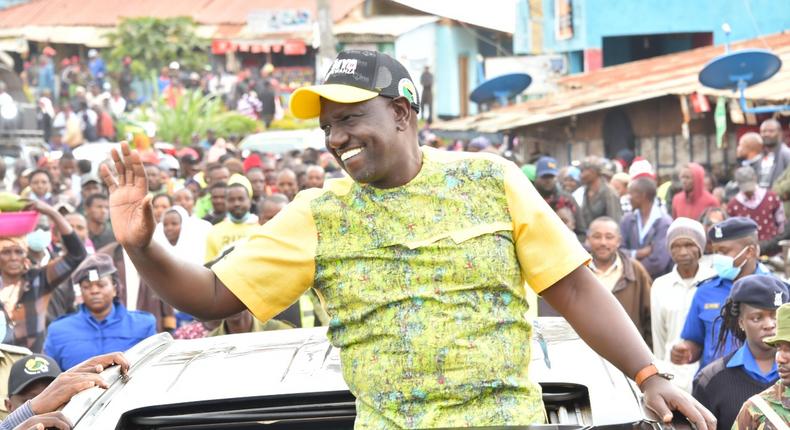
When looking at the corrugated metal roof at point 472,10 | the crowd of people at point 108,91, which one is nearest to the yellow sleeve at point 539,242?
the corrugated metal roof at point 472,10

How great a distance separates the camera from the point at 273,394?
3.81m

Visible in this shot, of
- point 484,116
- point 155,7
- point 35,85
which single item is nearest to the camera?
point 484,116

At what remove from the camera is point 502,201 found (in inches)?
144

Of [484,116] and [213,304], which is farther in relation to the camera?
[484,116]

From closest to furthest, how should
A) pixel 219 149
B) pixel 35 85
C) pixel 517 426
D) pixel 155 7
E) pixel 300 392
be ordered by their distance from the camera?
pixel 517 426
pixel 300 392
pixel 219 149
pixel 35 85
pixel 155 7

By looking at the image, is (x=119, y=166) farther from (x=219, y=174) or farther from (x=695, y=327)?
(x=219, y=174)

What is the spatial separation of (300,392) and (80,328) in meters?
4.26

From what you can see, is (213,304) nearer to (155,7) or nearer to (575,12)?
(575,12)

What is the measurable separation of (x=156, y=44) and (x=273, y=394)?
121 feet

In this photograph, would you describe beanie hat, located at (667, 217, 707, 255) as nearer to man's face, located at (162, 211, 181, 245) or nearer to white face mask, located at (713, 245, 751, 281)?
white face mask, located at (713, 245, 751, 281)

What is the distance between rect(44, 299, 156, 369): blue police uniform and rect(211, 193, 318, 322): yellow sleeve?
415cm

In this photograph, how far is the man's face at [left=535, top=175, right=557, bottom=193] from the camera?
12.1m

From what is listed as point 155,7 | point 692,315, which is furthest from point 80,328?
point 155,7

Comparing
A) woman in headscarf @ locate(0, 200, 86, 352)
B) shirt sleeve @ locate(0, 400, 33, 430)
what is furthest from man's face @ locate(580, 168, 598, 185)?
shirt sleeve @ locate(0, 400, 33, 430)
